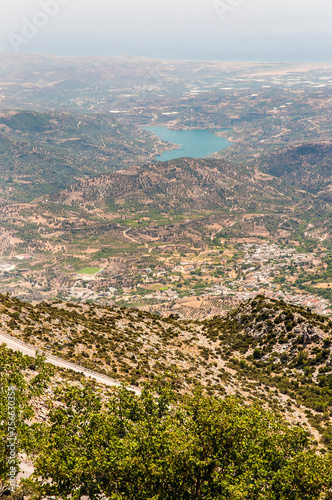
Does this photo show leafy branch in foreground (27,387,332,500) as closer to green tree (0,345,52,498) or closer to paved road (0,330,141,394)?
green tree (0,345,52,498)

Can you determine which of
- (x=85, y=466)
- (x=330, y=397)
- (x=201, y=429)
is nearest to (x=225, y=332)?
(x=330, y=397)

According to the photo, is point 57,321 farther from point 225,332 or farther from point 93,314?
point 225,332

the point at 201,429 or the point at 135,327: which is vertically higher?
the point at 201,429

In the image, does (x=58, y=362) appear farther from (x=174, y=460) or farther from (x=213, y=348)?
(x=213, y=348)

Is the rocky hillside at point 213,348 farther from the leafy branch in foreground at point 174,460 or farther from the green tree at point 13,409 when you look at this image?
the leafy branch in foreground at point 174,460

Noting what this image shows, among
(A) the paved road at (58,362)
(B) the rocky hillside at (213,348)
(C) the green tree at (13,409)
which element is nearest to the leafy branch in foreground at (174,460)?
(C) the green tree at (13,409)
